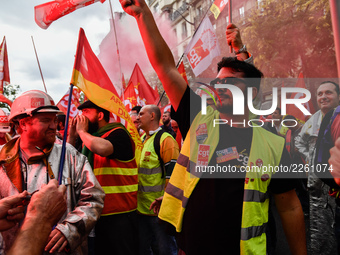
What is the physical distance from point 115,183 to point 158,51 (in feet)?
6.18

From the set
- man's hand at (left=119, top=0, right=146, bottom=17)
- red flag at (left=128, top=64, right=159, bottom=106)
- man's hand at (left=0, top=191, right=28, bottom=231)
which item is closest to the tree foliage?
red flag at (left=128, top=64, right=159, bottom=106)

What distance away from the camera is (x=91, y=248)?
10.9 ft

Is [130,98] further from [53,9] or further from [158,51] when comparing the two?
[158,51]

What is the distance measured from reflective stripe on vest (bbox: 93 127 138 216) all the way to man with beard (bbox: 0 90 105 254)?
36.4 inches

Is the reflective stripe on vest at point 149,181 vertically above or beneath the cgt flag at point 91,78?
beneath

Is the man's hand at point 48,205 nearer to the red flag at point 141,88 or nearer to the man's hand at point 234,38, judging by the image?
the man's hand at point 234,38

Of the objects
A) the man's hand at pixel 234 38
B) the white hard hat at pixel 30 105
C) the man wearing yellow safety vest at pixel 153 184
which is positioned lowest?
the man wearing yellow safety vest at pixel 153 184

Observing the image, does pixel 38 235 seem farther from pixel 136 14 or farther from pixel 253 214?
pixel 136 14

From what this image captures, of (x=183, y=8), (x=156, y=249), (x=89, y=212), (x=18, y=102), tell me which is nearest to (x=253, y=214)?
(x=89, y=212)

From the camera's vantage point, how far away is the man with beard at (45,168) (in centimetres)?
199

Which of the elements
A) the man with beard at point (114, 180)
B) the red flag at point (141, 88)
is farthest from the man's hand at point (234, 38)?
the red flag at point (141, 88)

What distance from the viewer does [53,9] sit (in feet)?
9.34

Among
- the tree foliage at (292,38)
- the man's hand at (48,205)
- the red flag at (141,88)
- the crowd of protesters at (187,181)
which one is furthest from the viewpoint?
the tree foliage at (292,38)

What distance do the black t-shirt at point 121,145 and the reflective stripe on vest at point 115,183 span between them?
0.06 metres
